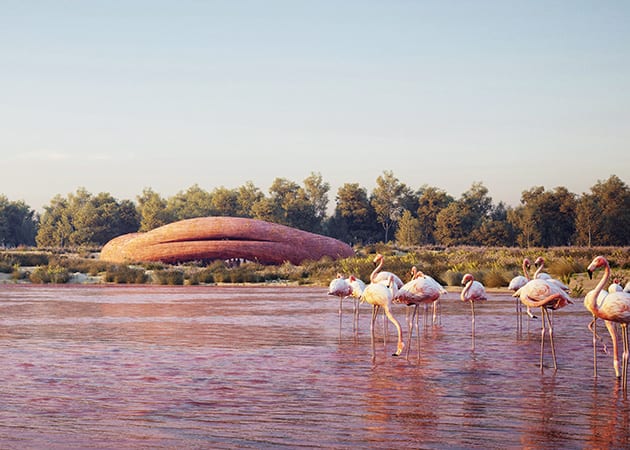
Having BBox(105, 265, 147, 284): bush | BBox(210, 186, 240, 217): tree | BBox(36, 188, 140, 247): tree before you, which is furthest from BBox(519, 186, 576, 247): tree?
BBox(105, 265, 147, 284): bush

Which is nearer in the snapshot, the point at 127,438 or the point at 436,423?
the point at 127,438

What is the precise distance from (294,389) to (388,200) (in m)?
91.5

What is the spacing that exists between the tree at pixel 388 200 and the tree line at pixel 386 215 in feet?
0.39

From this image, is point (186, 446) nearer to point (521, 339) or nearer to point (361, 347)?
point (361, 347)

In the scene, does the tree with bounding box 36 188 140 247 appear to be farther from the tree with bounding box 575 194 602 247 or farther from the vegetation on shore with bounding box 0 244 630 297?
the tree with bounding box 575 194 602 247

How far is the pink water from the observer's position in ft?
23.9

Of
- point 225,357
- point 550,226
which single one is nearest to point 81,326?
point 225,357

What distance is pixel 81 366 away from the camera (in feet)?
38.0

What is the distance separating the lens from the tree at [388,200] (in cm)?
9975

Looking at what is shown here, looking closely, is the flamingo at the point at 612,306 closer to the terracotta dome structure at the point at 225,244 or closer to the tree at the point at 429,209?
the terracotta dome structure at the point at 225,244

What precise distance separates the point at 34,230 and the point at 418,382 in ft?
388

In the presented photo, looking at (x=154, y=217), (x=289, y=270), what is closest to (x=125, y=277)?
(x=289, y=270)

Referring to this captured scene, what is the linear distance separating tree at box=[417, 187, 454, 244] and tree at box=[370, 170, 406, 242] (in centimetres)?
362

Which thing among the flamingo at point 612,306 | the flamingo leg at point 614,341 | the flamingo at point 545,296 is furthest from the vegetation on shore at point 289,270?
the flamingo at point 612,306
